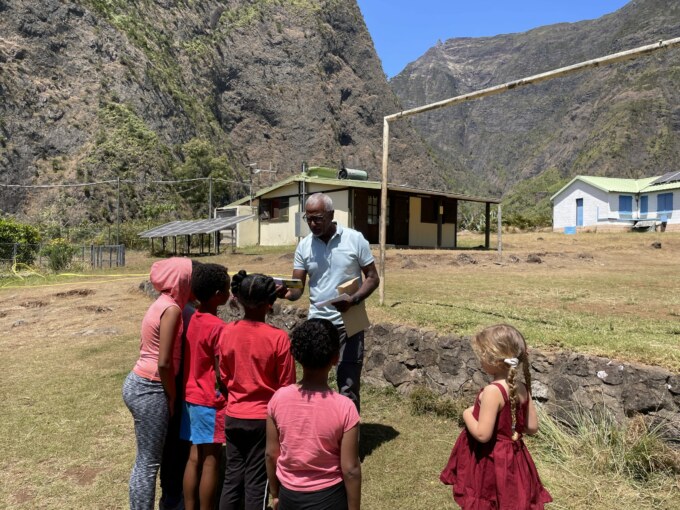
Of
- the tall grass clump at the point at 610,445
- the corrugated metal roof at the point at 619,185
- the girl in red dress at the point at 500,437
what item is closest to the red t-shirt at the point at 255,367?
the girl in red dress at the point at 500,437

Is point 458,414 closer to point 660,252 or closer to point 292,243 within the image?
point 660,252

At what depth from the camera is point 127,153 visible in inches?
1818

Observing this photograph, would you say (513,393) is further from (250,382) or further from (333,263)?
(333,263)

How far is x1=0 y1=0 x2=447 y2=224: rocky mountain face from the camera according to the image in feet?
149

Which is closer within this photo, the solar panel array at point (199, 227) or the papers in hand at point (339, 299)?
the papers in hand at point (339, 299)

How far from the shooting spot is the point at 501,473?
7.20ft

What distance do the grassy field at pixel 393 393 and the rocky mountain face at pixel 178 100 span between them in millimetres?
37737

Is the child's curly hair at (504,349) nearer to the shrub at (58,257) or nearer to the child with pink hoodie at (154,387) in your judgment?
the child with pink hoodie at (154,387)

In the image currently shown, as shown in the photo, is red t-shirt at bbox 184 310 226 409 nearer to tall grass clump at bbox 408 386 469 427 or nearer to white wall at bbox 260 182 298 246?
tall grass clump at bbox 408 386 469 427

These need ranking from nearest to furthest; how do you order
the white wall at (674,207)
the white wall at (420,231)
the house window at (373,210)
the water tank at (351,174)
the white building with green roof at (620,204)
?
the house window at (373,210) < the water tank at (351,174) < the white wall at (420,231) < the white wall at (674,207) < the white building with green roof at (620,204)

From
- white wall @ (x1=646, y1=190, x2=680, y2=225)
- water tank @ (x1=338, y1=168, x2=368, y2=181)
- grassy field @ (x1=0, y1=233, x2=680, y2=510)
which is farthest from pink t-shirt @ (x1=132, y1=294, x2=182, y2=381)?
white wall @ (x1=646, y1=190, x2=680, y2=225)

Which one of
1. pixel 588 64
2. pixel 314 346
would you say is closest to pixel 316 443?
pixel 314 346

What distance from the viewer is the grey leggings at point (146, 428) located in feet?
9.18

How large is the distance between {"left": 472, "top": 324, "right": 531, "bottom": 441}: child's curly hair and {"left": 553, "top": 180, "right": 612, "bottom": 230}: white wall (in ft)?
121
